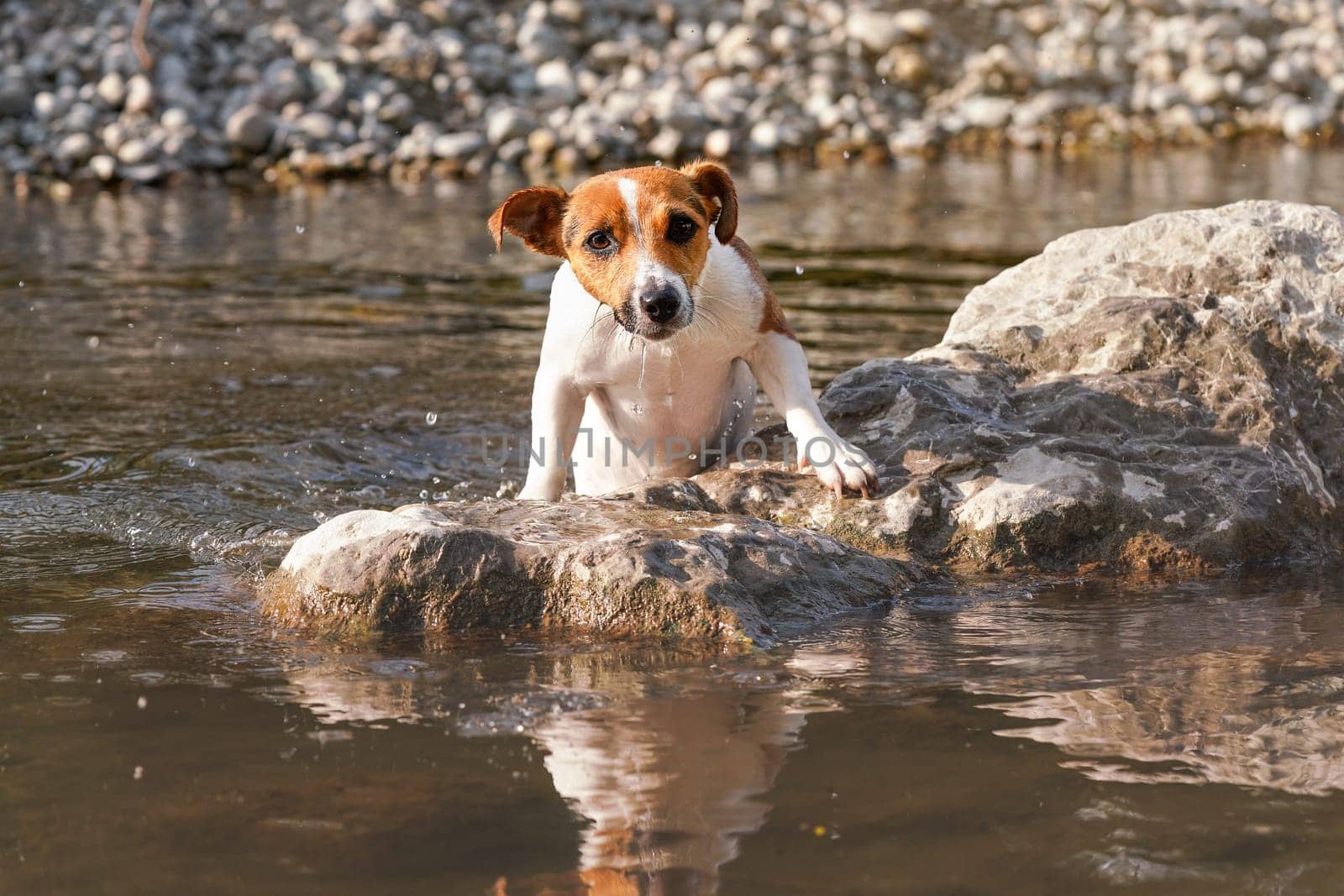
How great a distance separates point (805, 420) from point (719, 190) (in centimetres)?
85

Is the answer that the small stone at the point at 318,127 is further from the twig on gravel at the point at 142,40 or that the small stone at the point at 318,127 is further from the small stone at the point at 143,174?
the twig on gravel at the point at 142,40

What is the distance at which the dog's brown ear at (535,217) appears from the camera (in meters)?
5.46

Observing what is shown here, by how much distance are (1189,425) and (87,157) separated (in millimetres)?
16720

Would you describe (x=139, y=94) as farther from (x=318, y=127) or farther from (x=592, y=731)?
(x=592, y=731)

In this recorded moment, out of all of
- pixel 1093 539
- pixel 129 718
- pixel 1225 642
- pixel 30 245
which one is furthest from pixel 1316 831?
pixel 30 245

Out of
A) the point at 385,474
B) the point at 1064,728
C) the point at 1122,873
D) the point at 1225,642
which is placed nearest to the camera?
the point at 1122,873

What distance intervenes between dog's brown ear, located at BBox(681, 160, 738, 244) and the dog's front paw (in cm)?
82

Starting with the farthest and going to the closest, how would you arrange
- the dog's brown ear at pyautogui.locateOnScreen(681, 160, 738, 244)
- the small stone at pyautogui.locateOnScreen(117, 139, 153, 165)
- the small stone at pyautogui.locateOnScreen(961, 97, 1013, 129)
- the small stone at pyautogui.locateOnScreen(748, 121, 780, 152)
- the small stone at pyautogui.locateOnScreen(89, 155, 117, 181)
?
the small stone at pyautogui.locateOnScreen(961, 97, 1013, 129) → the small stone at pyautogui.locateOnScreen(748, 121, 780, 152) → the small stone at pyautogui.locateOnScreen(117, 139, 153, 165) → the small stone at pyautogui.locateOnScreen(89, 155, 117, 181) → the dog's brown ear at pyautogui.locateOnScreen(681, 160, 738, 244)

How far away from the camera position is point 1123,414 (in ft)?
19.4

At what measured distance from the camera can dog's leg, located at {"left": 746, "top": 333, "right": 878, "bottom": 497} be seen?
562 centimetres

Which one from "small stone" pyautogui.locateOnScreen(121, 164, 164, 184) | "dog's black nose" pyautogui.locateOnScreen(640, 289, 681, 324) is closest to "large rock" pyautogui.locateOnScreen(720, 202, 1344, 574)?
"dog's black nose" pyautogui.locateOnScreen(640, 289, 681, 324)

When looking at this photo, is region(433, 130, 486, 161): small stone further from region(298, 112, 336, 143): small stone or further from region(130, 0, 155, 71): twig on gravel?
region(130, 0, 155, 71): twig on gravel

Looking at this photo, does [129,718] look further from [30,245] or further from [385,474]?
[30,245]

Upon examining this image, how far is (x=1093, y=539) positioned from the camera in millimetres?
5535
